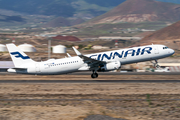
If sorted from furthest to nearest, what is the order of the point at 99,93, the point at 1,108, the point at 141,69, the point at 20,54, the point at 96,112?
1. the point at 141,69
2. the point at 20,54
3. the point at 99,93
4. the point at 1,108
5. the point at 96,112

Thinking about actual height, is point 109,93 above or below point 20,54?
below

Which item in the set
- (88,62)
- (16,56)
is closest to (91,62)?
(88,62)

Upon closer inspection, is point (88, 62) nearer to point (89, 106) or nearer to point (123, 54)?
point (123, 54)

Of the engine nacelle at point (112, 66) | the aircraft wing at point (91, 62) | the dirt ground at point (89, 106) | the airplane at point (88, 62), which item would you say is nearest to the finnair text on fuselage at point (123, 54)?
the airplane at point (88, 62)

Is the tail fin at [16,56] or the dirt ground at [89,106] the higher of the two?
the tail fin at [16,56]

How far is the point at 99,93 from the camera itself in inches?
1137

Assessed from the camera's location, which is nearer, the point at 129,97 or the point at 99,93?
the point at 129,97

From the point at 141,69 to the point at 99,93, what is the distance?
155 feet

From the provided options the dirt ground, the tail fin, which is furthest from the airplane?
the dirt ground

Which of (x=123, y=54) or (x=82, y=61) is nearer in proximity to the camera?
(x=123, y=54)

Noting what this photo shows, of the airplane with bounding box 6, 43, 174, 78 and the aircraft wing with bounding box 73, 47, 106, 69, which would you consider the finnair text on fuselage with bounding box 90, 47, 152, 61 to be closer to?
the airplane with bounding box 6, 43, 174, 78

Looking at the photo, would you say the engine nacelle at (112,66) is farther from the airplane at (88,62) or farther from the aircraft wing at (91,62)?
the aircraft wing at (91,62)

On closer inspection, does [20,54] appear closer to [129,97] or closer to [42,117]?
[129,97]

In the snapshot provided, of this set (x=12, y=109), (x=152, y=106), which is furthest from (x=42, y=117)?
(x=152, y=106)
